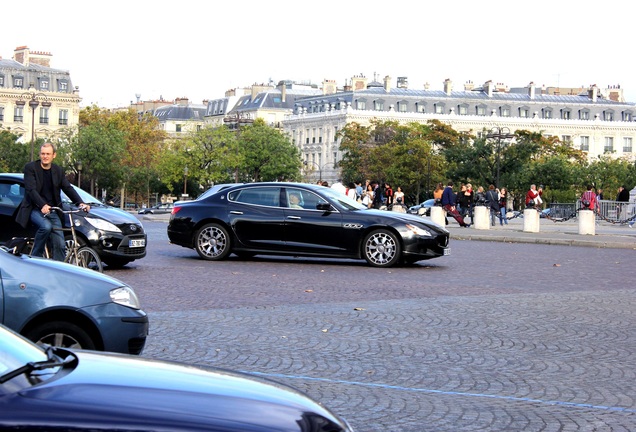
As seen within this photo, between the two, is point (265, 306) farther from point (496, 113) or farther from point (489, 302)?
point (496, 113)

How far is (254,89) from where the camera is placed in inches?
7111

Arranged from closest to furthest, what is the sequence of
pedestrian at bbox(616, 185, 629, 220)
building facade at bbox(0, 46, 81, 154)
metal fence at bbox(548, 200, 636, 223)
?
metal fence at bbox(548, 200, 636, 223), pedestrian at bbox(616, 185, 629, 220), building facade at bbox(0, 46, 81, 154)

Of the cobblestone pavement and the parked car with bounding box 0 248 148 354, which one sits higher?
the parked car with bounding box 0 248 148 354

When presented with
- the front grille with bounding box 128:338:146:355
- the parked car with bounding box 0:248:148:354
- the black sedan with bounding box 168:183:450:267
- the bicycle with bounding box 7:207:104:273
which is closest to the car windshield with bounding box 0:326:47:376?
the parked car with bounding box 0:248:148:354

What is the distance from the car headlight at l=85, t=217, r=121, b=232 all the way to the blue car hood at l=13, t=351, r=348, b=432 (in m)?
13.0

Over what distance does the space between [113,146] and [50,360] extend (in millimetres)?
100443

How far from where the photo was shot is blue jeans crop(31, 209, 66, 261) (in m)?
14.0

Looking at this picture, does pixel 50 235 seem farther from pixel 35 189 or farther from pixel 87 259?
pixel 87 259

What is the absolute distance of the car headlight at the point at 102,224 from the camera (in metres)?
17.3

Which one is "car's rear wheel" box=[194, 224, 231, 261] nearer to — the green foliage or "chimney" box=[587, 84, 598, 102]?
the green foliage

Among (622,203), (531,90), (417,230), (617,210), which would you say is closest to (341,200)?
(417,230)

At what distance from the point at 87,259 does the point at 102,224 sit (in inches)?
108

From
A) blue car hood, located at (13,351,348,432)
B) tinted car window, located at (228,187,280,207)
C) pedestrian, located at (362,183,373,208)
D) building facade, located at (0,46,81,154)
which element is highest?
building facade, located at (0,46,81,154)

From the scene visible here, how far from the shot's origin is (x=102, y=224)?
1739cm
